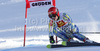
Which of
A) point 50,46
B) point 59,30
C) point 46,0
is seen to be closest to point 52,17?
point 59,30

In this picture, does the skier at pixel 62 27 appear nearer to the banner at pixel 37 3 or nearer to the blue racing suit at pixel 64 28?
the blue racing suit at pixel 64 28

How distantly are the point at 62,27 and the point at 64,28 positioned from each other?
95 mm

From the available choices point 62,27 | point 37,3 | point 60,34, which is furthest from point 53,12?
point 37,3

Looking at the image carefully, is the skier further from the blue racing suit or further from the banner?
the banner

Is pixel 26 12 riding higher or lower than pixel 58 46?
higher

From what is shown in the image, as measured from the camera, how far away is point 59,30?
526cm

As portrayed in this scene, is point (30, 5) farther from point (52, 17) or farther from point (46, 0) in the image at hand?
point (52, 17)

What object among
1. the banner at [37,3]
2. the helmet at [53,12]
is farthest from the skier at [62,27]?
the banner at [37,3]

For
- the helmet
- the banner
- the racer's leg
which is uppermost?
the banner

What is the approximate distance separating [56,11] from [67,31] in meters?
0.93

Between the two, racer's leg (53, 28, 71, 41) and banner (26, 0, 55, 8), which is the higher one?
banner (26, 0, 55, 8)

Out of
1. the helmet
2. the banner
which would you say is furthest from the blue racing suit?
the banner

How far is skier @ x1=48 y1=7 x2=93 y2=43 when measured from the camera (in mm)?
4996

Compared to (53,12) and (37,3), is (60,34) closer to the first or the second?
(53,12)
